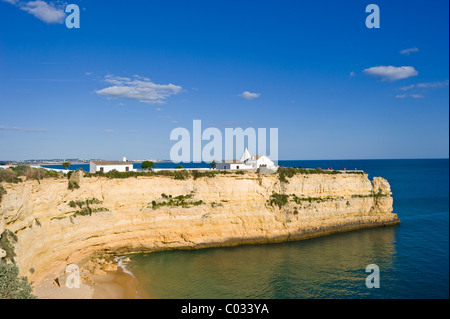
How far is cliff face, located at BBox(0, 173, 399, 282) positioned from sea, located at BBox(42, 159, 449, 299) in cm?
241

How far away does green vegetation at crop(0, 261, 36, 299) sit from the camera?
15.7m

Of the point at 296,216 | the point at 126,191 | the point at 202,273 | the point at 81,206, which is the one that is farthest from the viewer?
the point at 296,216

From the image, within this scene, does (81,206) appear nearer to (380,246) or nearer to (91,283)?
(91,283)

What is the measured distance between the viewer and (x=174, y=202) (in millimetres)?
33688

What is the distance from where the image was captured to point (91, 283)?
22.9 meters

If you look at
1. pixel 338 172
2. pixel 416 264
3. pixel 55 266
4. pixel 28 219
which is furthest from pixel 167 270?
pixel 338 172

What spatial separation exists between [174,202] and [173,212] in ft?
4.41

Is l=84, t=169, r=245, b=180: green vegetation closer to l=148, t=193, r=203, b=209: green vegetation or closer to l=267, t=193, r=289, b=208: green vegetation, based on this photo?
l=148, t=193, r=203, b=209: green vegetation

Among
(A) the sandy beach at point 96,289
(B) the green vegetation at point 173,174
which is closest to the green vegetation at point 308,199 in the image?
(B) the green vegetation at point 173,174

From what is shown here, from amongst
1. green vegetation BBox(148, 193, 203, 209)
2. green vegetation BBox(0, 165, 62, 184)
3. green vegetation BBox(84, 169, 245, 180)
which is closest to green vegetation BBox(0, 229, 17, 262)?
green vegetation BBox(0, 165, 62, 184)

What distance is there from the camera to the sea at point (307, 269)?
69.9ft

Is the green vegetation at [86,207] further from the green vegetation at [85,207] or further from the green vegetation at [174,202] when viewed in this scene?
the green vegetation at [174,202]

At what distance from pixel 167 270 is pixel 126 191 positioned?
36.0 feet

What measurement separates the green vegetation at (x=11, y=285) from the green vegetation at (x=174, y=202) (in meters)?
16.2
